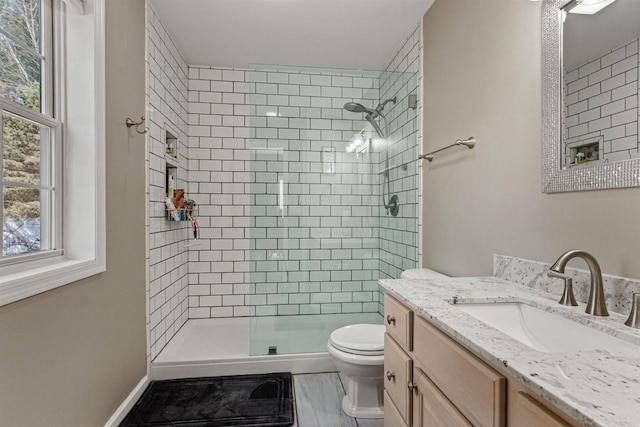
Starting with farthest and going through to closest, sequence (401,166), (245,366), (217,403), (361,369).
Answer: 1. (401,166)
2. (245,366)
3. (217,403)
4. (361,369)

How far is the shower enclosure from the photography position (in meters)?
2.45

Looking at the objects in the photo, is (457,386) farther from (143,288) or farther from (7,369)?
(143,288)

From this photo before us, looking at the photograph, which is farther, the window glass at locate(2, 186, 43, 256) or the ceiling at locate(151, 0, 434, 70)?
the ceiling at locate(151, 0, 434, 70)

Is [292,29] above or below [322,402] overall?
above

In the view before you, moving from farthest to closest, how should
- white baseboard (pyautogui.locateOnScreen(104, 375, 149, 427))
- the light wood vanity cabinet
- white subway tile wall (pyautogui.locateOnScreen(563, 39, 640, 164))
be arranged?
white baseboard (pyautogui.locateOnScreen(104, 375, 149, 427))
white subway tile wall (pyautogui.locateOnScreen(563, 39, 640, 164))
the light wood vanity cabinet

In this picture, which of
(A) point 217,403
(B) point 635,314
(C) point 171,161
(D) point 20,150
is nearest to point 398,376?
(B) point 635,314

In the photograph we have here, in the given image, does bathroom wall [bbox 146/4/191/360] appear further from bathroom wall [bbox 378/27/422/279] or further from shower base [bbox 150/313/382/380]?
bathroom wall [bbox 378/27/422/279]

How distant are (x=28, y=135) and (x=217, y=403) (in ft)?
5.58

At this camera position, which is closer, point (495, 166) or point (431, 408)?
point (431, 408)

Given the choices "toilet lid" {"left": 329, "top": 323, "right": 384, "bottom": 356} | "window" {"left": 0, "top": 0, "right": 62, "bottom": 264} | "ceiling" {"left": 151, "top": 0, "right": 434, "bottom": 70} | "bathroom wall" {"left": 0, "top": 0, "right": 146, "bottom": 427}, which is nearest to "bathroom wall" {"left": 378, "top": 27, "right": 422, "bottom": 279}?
"ceiling" {"left": 151, "top": 0, "right": 434, "bottom": 70}

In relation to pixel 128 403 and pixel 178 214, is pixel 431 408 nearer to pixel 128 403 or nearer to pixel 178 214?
pixel 128 403

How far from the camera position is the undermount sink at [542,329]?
93cm

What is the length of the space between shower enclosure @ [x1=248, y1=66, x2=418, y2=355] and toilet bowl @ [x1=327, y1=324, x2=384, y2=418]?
42 cm

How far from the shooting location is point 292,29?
2.62 metres
